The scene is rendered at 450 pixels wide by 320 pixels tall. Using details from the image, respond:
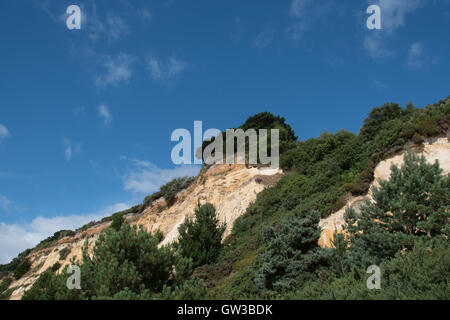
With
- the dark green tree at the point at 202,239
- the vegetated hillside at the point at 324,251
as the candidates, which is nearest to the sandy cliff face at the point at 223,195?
the vegetated hillside at the point at 324,251

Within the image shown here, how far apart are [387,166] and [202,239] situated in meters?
12.2

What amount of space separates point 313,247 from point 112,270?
851 cm

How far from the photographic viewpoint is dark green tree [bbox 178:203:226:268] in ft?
65.8

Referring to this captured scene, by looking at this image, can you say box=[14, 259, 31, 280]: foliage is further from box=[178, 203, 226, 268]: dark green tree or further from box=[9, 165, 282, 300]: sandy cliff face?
box=[178, 203, 226, 268]: dark green tree

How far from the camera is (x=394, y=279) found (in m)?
8.17

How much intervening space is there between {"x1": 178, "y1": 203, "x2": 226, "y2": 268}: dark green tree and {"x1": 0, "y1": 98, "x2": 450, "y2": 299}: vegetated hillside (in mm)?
72

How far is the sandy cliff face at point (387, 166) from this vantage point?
1522 cm

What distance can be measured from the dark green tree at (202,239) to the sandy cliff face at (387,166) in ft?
25.2

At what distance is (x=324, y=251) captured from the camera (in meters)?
12.3

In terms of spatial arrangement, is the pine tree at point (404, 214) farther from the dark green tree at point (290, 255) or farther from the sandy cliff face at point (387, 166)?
the sandy cliff face at point (387, 166)

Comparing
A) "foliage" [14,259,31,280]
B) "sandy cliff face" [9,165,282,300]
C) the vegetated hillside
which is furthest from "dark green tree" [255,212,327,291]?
"foliage" [14,259,31,280]

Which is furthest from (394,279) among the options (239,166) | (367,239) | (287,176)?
(239,166)

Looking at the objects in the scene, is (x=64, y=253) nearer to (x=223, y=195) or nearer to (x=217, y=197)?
(x=217, y=197)
